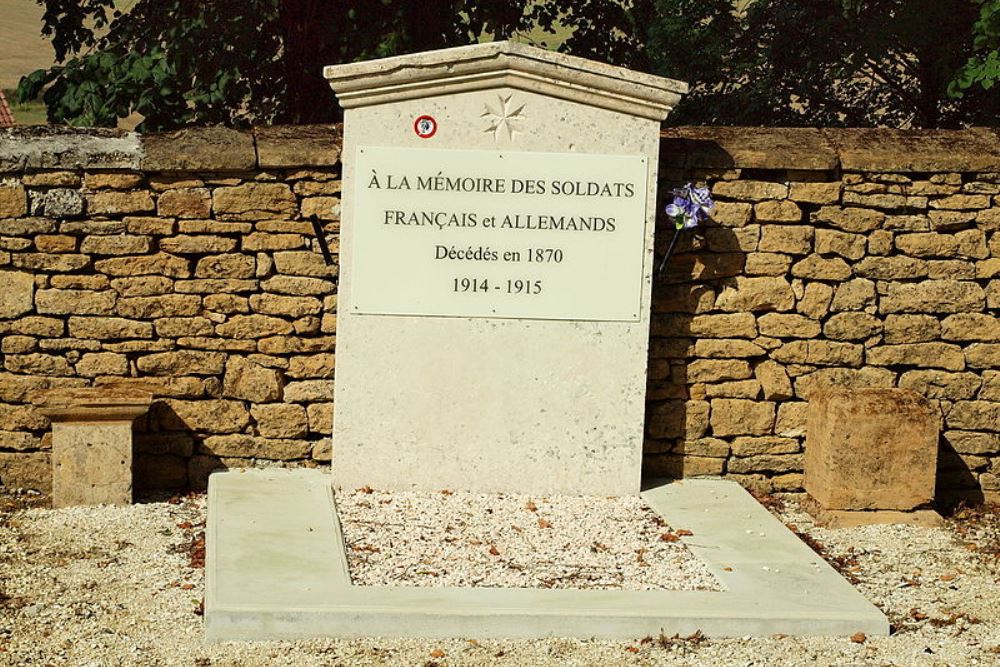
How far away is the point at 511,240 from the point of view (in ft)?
21.4

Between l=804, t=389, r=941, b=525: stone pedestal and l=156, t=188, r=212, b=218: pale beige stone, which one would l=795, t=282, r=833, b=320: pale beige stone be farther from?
l=156, t=188, r=212, b=218: pale beige stone

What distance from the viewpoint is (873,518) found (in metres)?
6.56

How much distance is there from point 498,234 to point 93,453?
7.39 ft

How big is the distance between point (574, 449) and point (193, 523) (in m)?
1.89

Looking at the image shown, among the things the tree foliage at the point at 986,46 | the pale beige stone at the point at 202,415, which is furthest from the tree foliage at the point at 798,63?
the pale beige stone at the point at 202,415

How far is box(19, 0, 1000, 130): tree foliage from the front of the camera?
33.4 feet

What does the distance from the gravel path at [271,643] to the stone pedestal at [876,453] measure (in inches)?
5.6

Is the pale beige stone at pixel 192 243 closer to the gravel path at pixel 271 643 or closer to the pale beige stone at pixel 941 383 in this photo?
the gravel path at pixel 271 643

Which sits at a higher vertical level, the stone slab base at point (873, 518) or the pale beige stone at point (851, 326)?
the pale beige stone at point (851, 326)

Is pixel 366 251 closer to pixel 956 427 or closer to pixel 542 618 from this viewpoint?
pixel 542 618

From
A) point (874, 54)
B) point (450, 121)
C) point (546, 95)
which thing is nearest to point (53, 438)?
point (450, 121)

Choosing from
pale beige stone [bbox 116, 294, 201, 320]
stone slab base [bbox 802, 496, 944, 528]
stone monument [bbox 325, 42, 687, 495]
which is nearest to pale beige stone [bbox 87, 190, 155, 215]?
pale beige stone [bbox 116, 294, 201, 320]

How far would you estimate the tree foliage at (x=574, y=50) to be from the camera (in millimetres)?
10188

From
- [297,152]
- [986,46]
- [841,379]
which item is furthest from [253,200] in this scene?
[986,46]
